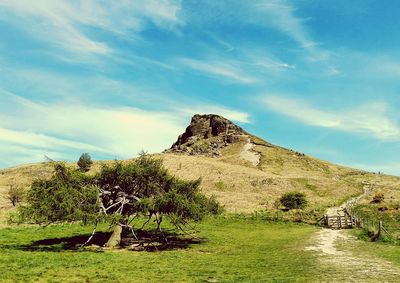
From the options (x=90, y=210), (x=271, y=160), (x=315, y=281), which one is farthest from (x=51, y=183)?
(x=271, y=160)

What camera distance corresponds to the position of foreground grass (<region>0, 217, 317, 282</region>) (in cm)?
2145

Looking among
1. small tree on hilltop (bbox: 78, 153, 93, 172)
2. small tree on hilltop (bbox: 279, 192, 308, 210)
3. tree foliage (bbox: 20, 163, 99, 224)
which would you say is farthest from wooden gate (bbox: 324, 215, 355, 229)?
small tree on hilltop (bbox: 78, 153, 93, 172)

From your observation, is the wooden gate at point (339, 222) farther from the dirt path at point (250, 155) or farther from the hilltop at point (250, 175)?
the dirt path at point (250, 155)

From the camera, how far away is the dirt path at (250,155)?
151 m

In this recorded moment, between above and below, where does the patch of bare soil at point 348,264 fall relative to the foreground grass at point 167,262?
above

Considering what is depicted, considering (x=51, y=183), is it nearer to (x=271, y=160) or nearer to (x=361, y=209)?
(x=361, y=209)

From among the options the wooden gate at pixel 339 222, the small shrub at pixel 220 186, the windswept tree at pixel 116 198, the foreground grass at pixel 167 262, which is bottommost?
the foreground grass at pixel 167 262

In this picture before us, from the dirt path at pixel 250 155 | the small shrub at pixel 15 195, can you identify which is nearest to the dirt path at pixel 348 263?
the small shrub at pixel 15 195

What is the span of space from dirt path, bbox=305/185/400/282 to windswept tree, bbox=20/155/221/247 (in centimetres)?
1102

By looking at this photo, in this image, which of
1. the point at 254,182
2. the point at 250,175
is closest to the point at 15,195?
the point at 254,182

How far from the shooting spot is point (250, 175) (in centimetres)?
11481

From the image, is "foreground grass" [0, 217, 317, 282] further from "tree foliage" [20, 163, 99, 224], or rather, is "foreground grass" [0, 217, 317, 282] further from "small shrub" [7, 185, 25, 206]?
"small shrub" [7, 185, 25, 206]

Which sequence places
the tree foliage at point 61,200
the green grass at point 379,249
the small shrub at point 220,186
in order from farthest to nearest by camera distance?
the small shrub at point 220,186 → the tree foliage at point 61,200 → the green grass at point 379,249

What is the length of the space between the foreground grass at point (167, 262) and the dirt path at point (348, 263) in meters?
1.22
